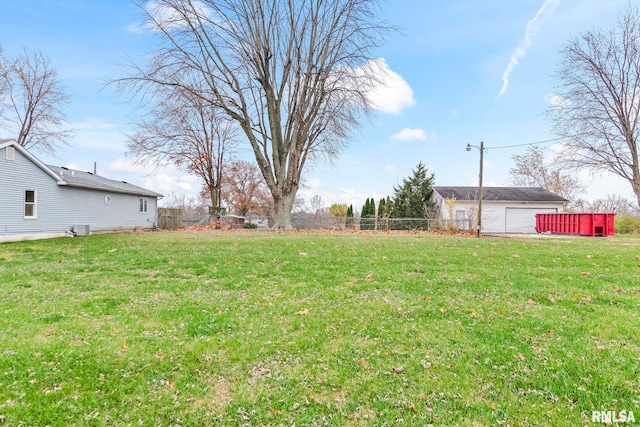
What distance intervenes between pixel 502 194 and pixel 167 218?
26379 millimetres

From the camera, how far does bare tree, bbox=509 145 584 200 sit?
31.8m

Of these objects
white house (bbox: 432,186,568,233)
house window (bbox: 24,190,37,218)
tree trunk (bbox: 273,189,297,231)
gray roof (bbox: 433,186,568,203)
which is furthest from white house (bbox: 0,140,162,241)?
gray roof (bbox: 433,186,568,203)

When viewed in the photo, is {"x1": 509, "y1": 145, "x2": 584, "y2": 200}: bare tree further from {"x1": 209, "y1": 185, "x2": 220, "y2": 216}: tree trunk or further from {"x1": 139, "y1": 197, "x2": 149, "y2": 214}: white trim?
{"x1": 139, "y1": 197, "x2": 149, "y2": 214}: white trim

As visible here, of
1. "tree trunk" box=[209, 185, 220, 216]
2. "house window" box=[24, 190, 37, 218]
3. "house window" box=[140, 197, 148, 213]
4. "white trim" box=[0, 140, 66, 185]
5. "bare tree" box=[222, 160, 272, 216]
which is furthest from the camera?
"bare tree" box=[222, 160, 272, 216]

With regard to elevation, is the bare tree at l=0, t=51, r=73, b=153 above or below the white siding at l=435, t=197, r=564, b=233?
above

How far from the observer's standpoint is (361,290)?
520 cm

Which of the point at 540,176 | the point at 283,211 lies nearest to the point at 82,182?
the point at 283,211

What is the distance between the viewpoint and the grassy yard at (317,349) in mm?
2215

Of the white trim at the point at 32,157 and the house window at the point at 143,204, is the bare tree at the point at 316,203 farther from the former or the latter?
the white trim at the point at 32,157

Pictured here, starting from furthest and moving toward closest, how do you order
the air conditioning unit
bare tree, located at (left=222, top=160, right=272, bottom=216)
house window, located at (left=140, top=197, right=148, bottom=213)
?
1. bare tree, located at (left=222, top=160, right=272, bottom=216)
2. house window, located at (left=140, top=197, right=148, bottom=213)
3. the air conditioning unit

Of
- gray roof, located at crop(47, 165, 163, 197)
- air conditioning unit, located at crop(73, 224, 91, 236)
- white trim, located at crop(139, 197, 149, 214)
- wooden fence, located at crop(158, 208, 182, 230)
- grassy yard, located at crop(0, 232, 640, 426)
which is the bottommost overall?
grassy yard, located at crop(0, 232, 640, 426)

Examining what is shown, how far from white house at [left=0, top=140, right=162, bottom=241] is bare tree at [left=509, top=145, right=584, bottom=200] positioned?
35698 millimetres

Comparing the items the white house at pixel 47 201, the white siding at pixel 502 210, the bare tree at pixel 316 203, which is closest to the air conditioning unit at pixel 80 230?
the white house at pixel 47 201

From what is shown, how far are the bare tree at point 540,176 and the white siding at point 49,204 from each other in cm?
3570
